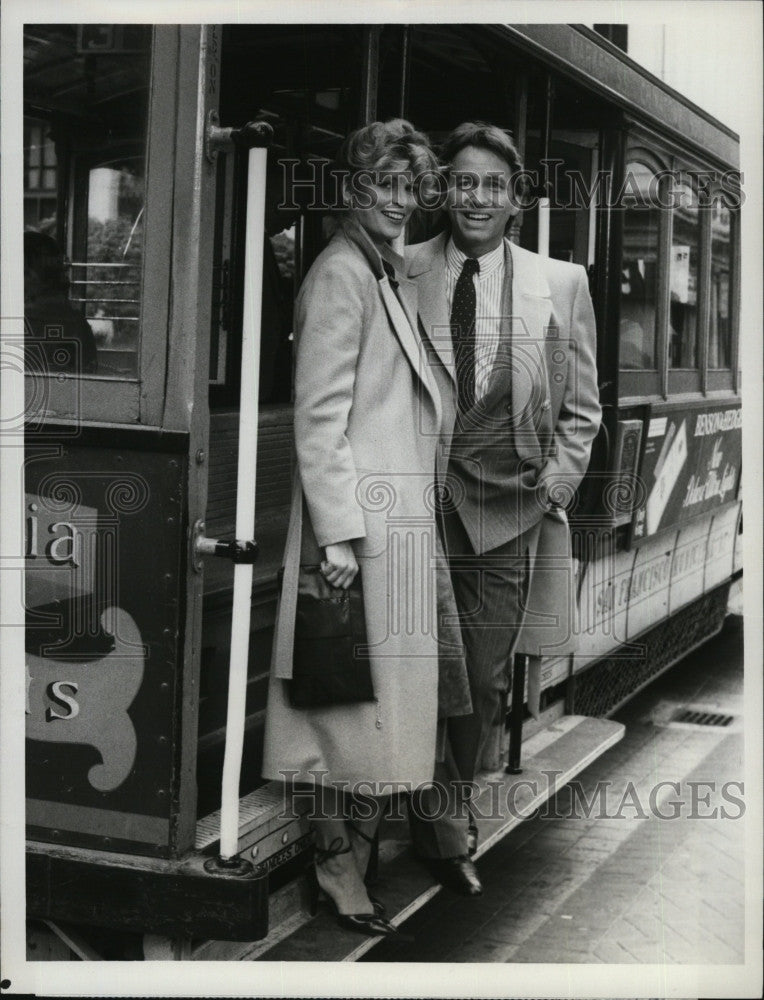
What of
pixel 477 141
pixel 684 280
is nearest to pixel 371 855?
pixel 477 141

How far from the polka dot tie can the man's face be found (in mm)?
62

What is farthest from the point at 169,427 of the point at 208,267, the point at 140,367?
the point at 208,267

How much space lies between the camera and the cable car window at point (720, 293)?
4.41m

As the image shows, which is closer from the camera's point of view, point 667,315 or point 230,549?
point 230,549

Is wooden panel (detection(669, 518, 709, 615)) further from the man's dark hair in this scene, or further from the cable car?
the man's dark hair

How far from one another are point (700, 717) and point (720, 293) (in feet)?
7.27

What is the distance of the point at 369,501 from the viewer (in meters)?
3.07

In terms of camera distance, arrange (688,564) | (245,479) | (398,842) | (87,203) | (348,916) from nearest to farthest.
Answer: (245,479) → (87,203) → (348,916) → (398,842) → (688,564)

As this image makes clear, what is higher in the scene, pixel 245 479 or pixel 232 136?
pixel 232 136

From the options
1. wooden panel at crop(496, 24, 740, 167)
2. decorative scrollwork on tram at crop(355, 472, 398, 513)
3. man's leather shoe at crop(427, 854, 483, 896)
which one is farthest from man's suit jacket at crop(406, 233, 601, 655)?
man's leather shoe at crop(427, 854, 483, 896)

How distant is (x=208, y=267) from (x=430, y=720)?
1.20 meters

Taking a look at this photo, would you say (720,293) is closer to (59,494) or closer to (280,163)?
(280,163)

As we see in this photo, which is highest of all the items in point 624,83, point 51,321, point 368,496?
point 624,83

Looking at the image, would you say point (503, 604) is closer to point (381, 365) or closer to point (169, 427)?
point (381, 365)
